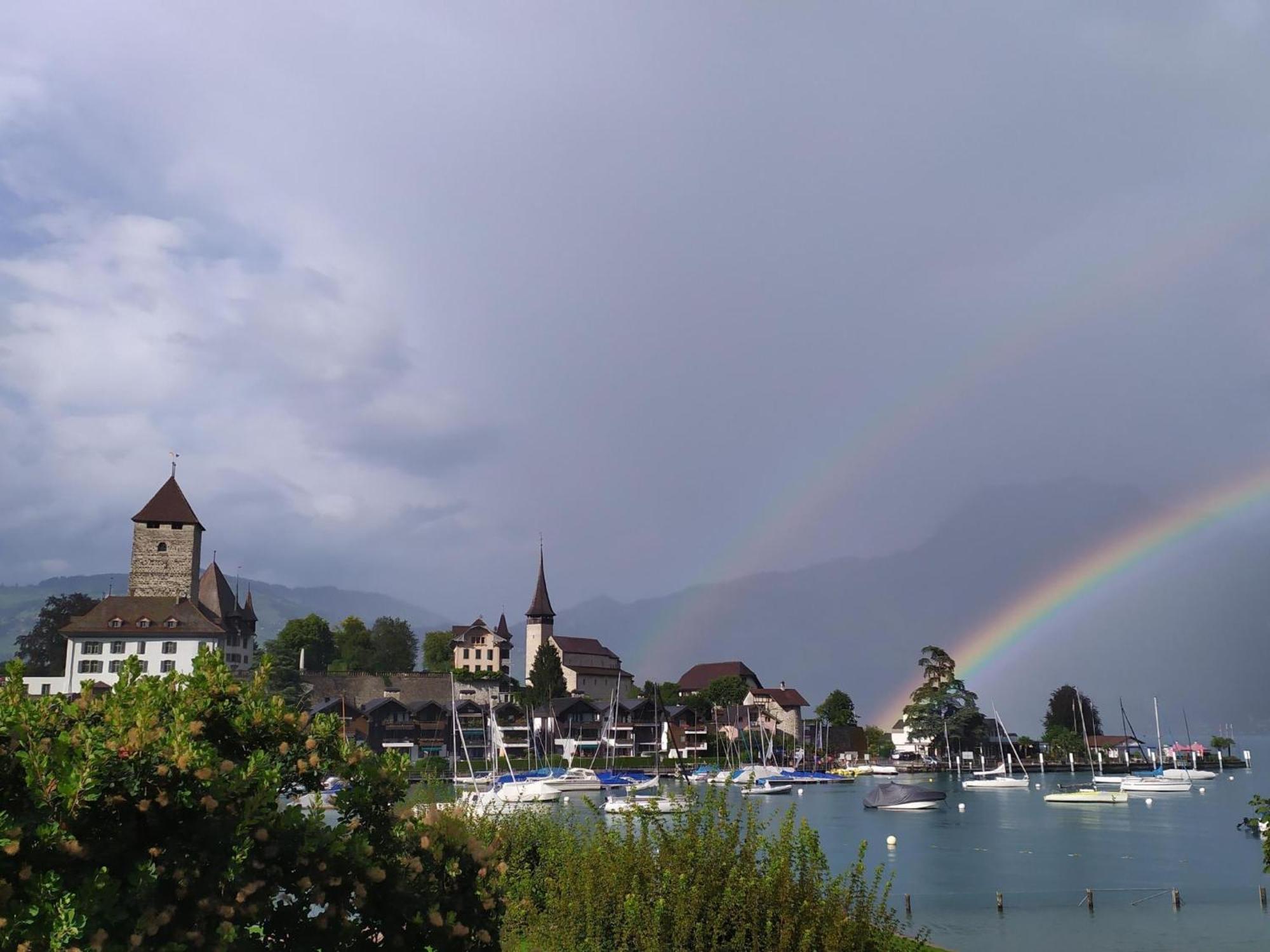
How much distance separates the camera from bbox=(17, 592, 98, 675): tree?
433 feet

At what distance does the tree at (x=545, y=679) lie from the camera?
513ft

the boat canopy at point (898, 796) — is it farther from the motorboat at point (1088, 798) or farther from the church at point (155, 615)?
the church at point (155, 615)

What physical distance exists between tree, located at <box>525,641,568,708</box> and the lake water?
47.1 metres

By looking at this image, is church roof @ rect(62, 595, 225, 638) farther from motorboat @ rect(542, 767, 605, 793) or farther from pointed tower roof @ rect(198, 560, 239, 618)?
motorboat @ rect(542, 767, 605, 793)

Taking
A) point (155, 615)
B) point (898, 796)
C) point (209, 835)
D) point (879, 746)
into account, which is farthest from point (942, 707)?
point (209, 835)

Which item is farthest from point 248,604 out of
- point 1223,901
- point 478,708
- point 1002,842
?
point 1223,901

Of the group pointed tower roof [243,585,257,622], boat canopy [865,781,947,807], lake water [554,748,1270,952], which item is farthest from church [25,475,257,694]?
boat canopy [865,781,947,807]

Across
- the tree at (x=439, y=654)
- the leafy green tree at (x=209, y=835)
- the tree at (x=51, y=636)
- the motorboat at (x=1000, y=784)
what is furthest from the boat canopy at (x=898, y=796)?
the tree at (x=439, y=654)

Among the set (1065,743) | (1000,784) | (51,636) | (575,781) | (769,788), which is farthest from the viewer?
(1065,743)

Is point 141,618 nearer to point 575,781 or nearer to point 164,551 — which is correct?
point 164,551

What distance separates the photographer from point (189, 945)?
26.2 feet

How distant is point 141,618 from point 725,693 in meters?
97.3

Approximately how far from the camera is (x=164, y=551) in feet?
422

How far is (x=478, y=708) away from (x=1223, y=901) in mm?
114837
